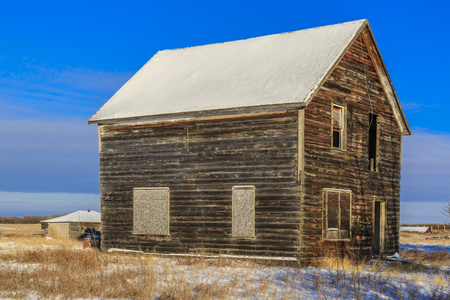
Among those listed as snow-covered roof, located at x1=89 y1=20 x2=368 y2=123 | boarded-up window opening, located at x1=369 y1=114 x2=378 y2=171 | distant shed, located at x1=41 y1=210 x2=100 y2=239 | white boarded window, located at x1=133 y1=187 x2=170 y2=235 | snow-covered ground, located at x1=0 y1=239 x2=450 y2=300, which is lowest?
distant shed, located at x1=41 y1=210 x2=100 y2=239

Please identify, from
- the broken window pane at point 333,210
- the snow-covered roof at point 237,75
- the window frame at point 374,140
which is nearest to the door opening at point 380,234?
the window frame at point 374,140

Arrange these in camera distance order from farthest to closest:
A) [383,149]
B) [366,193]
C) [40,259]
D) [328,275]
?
[383,149] → [366,193] → [40,259] → [328,275]

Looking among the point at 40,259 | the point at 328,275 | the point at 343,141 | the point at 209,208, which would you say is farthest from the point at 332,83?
the point at 40,259

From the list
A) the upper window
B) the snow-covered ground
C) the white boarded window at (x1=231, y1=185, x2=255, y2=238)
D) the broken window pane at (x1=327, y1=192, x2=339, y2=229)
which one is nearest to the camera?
the snow-covered ground

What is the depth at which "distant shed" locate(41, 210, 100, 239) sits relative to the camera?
3997 cm

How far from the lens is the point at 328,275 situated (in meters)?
15.2

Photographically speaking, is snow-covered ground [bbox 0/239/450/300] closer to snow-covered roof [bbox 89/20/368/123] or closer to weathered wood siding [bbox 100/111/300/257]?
weathered wood siding [bbox 100/111/300/257]

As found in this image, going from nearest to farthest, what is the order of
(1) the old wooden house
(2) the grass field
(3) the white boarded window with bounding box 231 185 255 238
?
1. (2) the grass field
2. (1) the old wooden house
3. (3) the white boarded window with bounding box 231 185 255 238

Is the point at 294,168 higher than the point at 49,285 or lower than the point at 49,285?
higher

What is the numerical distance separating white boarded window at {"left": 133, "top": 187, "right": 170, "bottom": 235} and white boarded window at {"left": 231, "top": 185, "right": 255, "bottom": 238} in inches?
107

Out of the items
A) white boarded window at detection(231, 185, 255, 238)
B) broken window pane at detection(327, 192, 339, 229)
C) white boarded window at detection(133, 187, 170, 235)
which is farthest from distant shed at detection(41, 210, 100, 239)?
broken window pane at detection(327, 192, 339, 229)

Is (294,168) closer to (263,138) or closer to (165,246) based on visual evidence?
(263,138)

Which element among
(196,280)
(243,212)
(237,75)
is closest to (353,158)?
(243,212)

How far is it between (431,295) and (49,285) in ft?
27.3
